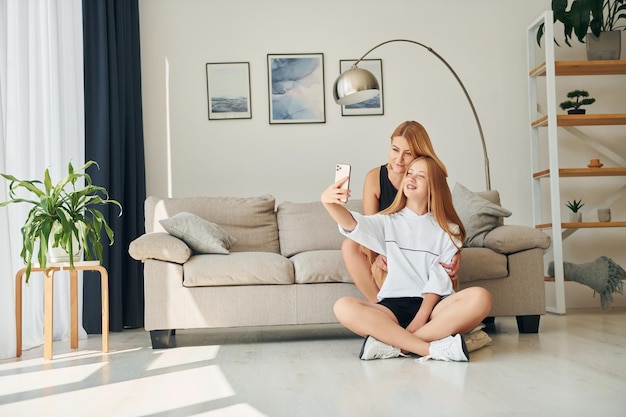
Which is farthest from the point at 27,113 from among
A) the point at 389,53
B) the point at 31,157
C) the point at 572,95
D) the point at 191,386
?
the point at 572,95

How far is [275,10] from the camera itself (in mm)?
5320

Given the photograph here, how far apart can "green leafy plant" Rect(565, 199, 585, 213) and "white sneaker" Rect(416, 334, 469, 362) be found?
8.55ft

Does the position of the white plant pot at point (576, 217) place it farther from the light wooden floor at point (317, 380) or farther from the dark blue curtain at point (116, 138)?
the dark blue curtain at point (116, 138)

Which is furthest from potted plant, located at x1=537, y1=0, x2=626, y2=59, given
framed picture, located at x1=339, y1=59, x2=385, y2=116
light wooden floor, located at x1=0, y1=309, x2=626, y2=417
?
light wooden floor, located at x1=0, y1=309, x2=626, y2=417

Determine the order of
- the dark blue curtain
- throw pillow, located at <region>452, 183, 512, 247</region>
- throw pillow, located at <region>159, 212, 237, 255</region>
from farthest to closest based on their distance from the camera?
the dark blue curtain, throw pillow, located at <region>452, 183, 512, 247</region>, throw pillow, located at <region>159, 212, 237, 255</region>

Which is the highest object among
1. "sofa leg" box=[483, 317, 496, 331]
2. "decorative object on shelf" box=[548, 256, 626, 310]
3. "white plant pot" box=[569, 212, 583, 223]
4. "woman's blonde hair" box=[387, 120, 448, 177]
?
"woman's blonde hair" box=[387, 120, 448, 177]

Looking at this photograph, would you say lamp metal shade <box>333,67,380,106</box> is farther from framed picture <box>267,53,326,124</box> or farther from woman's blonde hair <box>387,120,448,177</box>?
framed picture <box>267,53,326,124</box>

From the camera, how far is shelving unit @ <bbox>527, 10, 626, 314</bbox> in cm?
488

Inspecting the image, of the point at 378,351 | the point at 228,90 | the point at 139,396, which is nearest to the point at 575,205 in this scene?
the point at 228,90

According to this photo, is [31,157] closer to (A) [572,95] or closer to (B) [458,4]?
(B) [458,4]

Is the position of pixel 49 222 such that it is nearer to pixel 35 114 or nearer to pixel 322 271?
pixel 35 114

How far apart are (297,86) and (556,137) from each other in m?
1.84

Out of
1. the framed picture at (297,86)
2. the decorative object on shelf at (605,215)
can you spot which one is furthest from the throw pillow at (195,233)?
the decorative object on shelf at (605,215)

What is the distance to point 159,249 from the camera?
3689 millimetres
